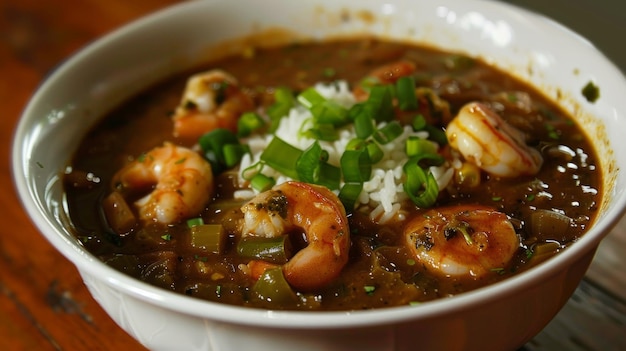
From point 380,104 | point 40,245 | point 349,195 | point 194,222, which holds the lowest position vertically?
point 40,245

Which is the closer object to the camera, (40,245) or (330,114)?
(330,114)

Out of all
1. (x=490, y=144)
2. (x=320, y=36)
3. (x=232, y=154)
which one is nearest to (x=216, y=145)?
(x=232, y=154)

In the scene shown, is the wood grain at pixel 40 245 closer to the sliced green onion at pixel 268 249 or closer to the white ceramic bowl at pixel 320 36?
the white ceramic bowl at pixel 320 36

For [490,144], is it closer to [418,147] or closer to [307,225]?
[418,147]

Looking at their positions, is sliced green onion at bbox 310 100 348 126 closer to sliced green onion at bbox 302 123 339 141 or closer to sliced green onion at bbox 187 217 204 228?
sliced green onion at bbox 302 123 339 141

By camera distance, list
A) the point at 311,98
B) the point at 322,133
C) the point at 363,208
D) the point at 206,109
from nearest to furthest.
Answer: the point at 363,208 < the point at 322,133 < the point at 311,98 < the point at 206,109

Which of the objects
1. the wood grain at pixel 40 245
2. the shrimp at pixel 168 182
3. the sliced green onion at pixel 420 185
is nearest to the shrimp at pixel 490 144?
the sliced green onion at pixel 420 185
